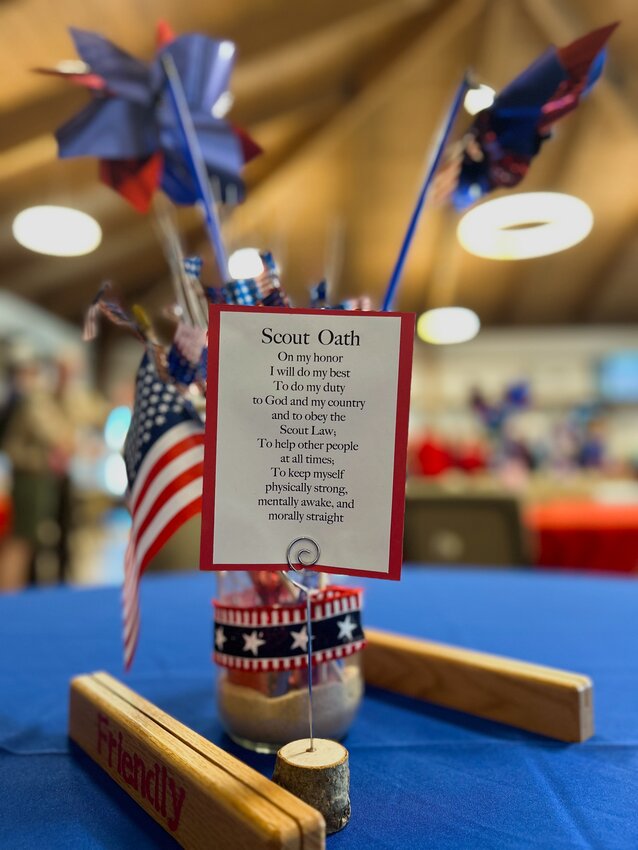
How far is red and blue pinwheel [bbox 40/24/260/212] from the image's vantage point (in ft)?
2.27

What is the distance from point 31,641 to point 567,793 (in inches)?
26.1

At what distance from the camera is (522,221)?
2.33 metres

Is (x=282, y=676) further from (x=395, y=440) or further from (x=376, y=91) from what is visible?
(x=376, y=91)

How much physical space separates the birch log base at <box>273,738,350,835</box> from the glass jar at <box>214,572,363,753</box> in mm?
82

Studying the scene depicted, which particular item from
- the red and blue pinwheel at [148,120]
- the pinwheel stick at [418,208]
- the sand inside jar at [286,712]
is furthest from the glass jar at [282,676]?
the red and blue pinwheel at [148,120]

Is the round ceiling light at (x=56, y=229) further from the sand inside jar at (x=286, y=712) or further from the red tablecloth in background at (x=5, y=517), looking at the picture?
the sand inside jar at (x=286, y=712)

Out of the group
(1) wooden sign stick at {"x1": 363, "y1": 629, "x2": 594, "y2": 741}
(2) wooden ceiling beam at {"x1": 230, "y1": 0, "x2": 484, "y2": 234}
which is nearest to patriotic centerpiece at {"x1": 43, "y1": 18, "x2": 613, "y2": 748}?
(1) wooden sign stick at {"x1": 363, "y1": 629, "x2": 594, "y2": 741}

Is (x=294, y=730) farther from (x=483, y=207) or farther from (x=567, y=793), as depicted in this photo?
(x=483, y=207)

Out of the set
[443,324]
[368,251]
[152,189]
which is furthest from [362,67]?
[152,189]

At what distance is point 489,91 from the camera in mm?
637

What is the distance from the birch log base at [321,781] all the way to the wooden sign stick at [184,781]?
0.02m

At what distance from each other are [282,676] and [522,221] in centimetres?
216

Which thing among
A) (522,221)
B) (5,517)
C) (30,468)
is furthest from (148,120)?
(5,517)

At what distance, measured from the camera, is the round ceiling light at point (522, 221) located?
7.12 ft
